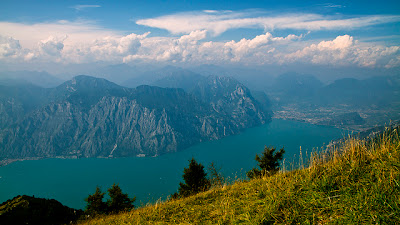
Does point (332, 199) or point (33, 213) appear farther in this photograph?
point (33, 213)

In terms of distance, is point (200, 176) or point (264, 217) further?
point (200, 176)

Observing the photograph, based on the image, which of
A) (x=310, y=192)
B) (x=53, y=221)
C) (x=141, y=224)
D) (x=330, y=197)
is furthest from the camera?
(x=53, y=221)

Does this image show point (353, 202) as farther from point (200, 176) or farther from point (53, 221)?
point (200, 176)

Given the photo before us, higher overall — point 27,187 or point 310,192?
point 310,192

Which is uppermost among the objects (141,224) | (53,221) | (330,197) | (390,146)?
(390,146)

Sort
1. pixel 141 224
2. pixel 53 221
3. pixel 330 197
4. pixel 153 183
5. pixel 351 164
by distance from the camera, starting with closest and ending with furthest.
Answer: pixel 330 197 < pixel 351 164 < pixel 141 224 < pixel 53 221 < pixel 153 183

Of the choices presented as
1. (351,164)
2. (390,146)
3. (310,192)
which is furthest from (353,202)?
(390,146)

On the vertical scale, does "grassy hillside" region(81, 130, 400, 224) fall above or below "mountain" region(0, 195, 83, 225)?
above

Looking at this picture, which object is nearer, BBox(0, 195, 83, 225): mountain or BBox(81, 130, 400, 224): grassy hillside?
BBox(81, 130, 400, 224): grassy hillside

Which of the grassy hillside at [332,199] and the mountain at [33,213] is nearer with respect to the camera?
the grassy hillside at [332,199]

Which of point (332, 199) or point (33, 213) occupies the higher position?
point (332, 199)

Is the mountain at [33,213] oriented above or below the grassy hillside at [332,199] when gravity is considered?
below
